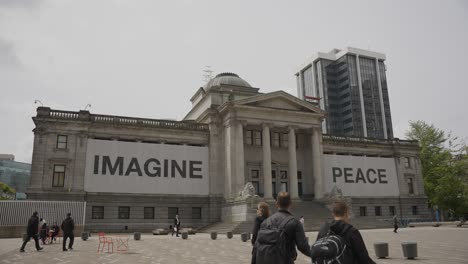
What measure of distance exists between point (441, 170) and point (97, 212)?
4842cm

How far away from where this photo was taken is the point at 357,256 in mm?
5066

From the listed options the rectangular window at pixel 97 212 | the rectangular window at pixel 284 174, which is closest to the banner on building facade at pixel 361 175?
the rectangular window at pixel 284 174

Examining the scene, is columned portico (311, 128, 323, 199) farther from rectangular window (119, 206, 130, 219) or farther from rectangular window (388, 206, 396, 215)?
rectangular window (119, 206, 130, 219)

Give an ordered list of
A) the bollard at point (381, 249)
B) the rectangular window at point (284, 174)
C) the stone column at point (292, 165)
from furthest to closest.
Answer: the rectangular window at point (284, 174) → the stone column at point (292, 165) → the bollard at point (381, 249)

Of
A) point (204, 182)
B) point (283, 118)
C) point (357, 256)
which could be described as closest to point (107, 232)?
point (204, 182)

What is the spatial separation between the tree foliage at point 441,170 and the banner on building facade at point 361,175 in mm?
6777

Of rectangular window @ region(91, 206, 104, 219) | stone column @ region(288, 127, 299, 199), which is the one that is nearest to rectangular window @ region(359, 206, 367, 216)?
stone column @ region(288, 127, 299, 199)

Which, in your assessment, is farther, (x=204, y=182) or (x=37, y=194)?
(x=204, y=182)

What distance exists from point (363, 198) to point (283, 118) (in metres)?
16.7

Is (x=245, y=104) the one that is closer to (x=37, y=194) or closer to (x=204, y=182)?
(x=204, y=182)

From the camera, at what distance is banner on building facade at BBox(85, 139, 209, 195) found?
40375mm

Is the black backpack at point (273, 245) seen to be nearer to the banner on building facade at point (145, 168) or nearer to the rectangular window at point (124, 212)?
the banner on building facade at point (145, 168)

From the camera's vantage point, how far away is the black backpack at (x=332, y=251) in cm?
497

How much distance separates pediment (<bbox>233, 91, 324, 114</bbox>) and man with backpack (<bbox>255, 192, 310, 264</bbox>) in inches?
1508
